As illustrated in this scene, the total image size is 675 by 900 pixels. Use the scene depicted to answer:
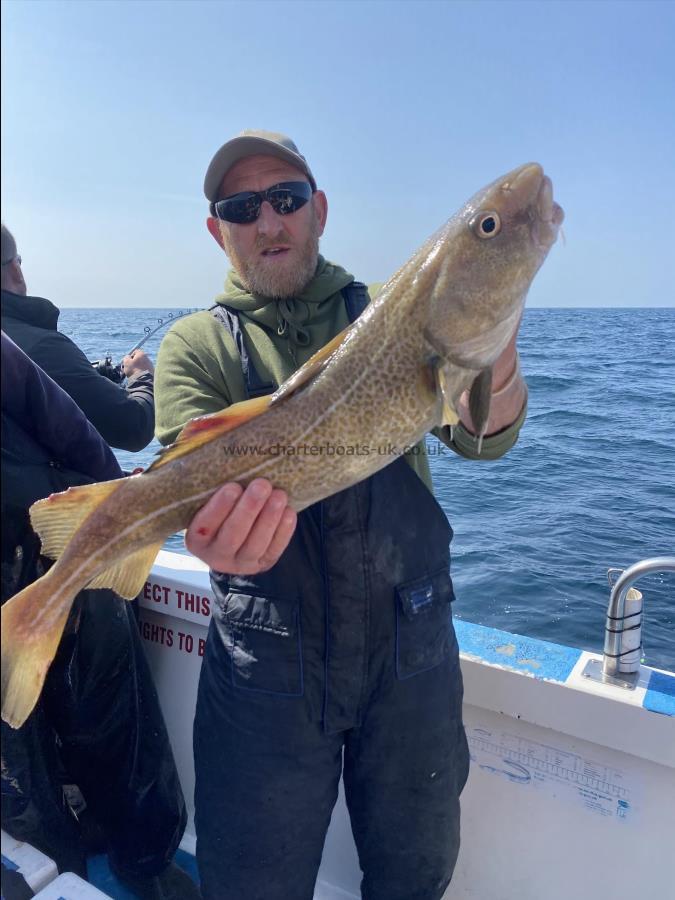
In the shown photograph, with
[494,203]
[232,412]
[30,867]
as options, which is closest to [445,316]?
[494,203]

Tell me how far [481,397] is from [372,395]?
1.21 ft

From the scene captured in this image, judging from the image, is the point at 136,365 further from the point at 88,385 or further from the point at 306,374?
the point at 306,374

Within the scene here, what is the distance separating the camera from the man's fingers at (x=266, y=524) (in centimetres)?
210

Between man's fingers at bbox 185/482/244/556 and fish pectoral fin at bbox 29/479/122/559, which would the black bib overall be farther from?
fish pectoral fin at bbox 29/479/122/559

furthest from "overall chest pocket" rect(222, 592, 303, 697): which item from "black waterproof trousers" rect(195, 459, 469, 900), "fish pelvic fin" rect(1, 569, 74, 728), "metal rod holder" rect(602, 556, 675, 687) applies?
"metal rod holder" rect(602, 556, 675, 687)

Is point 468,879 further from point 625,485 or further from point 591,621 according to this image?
point 625,485

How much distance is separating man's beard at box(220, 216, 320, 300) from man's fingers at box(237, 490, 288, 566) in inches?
40.0

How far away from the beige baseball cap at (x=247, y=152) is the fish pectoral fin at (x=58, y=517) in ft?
4.83

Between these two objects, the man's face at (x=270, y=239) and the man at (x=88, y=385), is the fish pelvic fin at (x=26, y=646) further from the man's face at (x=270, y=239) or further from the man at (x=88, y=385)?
the man's face at (x=270, y=239)

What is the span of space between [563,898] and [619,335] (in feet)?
134

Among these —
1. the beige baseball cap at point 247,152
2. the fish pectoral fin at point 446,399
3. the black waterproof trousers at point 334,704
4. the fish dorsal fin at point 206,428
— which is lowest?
the black waterproof trousers at point 334,704

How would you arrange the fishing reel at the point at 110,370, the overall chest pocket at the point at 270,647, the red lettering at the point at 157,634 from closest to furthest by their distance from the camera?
the overall chest pocket at the point at 270,647
the red lettering at the point at 157,634
the fishing reel at the point at 110,370

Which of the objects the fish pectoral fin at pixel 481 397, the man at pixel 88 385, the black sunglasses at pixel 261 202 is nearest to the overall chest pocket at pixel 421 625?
the fish pectoral fin at pixel 481 397

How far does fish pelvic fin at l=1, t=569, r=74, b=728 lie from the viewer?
61.4 inches
